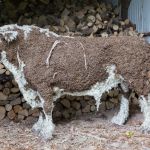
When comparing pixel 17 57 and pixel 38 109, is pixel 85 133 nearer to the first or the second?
pixel 38 109

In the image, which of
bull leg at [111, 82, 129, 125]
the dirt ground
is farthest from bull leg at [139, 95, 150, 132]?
bull leg at [111, 82, 129, 125]

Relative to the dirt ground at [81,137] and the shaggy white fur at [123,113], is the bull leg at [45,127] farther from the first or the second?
the shaggy white fur at [123,113]

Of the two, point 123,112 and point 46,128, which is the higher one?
point 123,112

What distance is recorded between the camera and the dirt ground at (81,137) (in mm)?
3197

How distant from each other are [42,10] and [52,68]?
1065mm

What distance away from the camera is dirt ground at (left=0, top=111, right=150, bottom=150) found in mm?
3197

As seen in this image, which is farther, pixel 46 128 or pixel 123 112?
pixel 123 112

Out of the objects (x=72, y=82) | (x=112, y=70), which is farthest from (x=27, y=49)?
(x=112, y=70)

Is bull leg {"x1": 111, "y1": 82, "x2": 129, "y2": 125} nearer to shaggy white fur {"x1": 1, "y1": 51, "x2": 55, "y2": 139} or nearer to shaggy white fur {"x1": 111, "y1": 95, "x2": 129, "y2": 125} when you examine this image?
shaggy white fur {"x1": 111, "y1": 95, "x2": 129, "y2": 125}

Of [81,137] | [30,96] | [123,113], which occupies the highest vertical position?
[30,96]

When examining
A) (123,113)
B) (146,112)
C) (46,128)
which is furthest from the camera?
(123,113)

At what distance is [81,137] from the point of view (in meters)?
3.37

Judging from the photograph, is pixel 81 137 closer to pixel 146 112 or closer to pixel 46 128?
pixel 46 128


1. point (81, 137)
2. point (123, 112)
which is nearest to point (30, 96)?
point (81, 137)
